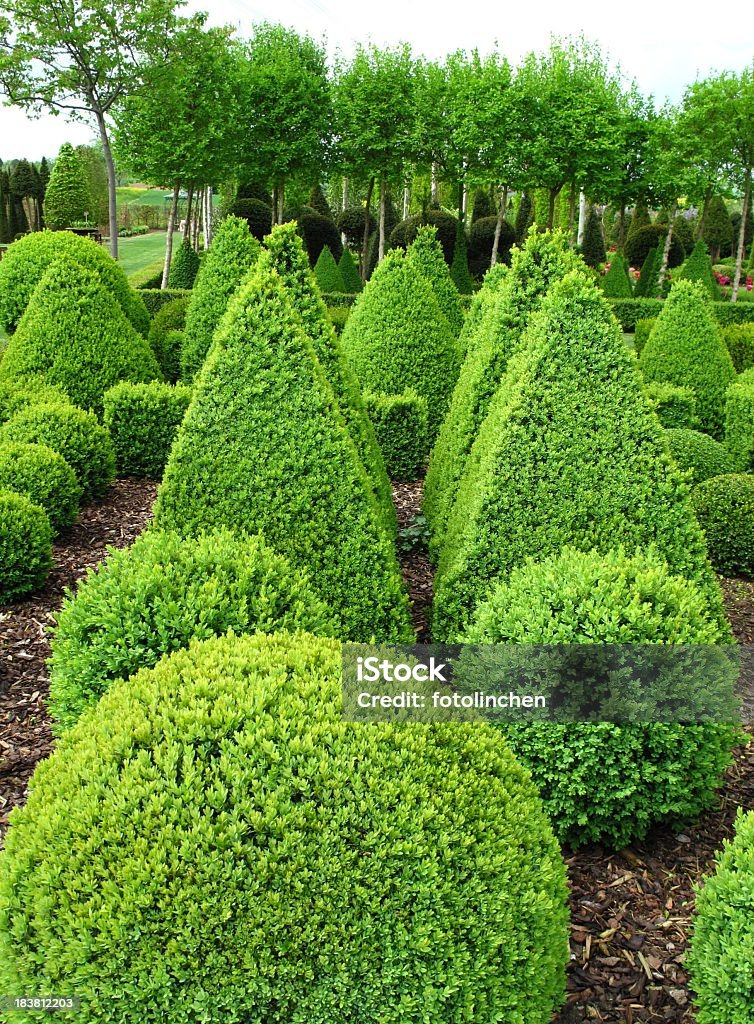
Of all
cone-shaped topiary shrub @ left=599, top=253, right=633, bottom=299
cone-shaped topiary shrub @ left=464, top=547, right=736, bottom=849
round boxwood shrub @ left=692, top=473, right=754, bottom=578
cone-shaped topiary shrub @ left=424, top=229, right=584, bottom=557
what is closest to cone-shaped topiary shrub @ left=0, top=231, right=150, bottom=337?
cone-shaped topiary shrub @ left=424, top=229, right=584, bottom=557

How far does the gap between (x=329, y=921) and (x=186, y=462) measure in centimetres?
288

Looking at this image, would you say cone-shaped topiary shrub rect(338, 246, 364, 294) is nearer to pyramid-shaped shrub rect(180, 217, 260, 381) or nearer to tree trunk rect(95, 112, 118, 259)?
tree trunk rect(95, 112, 118, 259)

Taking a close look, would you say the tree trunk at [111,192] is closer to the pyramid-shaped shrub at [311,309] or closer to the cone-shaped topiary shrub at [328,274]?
the cone-shaped topiary shrub at [328,274]

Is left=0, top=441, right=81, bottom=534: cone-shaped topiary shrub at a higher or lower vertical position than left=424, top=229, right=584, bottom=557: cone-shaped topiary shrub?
lower

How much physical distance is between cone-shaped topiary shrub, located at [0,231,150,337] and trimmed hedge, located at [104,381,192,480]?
1.98 meters

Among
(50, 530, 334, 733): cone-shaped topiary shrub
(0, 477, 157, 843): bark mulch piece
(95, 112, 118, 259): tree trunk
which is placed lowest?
(0, 477, 157, 843): bark mulch piece

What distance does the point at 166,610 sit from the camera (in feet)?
13.3

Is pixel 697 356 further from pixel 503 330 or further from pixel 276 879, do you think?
pixel 276 879

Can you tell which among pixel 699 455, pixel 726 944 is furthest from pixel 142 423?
pixel 726 944

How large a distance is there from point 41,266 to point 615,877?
416 inches

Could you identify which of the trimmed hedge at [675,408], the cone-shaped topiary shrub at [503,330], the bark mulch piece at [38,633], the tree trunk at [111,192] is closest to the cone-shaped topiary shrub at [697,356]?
the trimmed hedge at [675,408]

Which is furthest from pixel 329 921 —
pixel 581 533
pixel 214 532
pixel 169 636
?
pixel 581 533

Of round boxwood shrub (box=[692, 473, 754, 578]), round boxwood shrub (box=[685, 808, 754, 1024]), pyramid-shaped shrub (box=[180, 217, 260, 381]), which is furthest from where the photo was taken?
pyramid-shaped shrub (box=[180, 217, 260, 381])

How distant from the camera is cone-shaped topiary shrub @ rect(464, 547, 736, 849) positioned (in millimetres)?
4008
